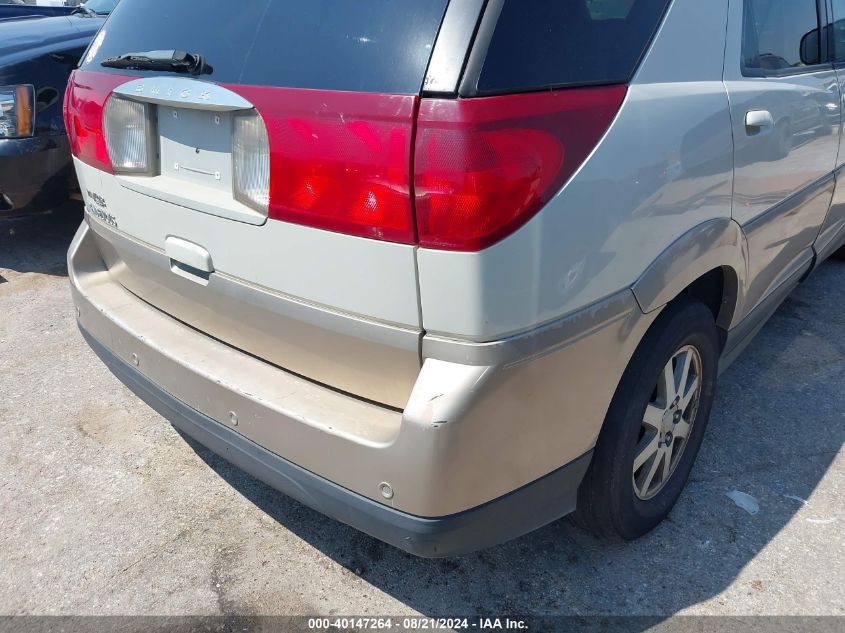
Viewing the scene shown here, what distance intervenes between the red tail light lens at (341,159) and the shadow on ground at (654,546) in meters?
1.18

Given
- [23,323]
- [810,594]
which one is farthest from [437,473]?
[23,323]

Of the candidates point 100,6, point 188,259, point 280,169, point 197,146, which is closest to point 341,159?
point 280,169

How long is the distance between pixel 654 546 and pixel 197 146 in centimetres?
184

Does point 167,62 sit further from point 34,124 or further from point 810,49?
point 34,124

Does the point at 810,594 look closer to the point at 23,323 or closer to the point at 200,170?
the point at 200,170

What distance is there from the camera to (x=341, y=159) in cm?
157

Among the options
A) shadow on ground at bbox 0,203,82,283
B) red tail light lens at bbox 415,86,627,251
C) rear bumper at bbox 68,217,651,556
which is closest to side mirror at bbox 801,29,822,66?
rear bumper at bbox 68,217,651,556

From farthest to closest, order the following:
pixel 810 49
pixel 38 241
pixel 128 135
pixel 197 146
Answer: pixel 38 241 → pixel 810 49 → pixel 128 135 → pixel 197 146

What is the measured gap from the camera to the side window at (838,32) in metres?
3.14

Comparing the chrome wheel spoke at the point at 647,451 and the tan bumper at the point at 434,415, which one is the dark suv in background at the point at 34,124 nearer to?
the tan bumper at the point at 434,415

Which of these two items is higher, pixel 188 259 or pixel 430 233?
pixel 430 233

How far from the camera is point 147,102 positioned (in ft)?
6.54

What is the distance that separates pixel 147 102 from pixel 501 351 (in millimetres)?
1212

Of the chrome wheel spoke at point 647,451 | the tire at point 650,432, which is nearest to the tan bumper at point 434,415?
the tire at point 650,432
